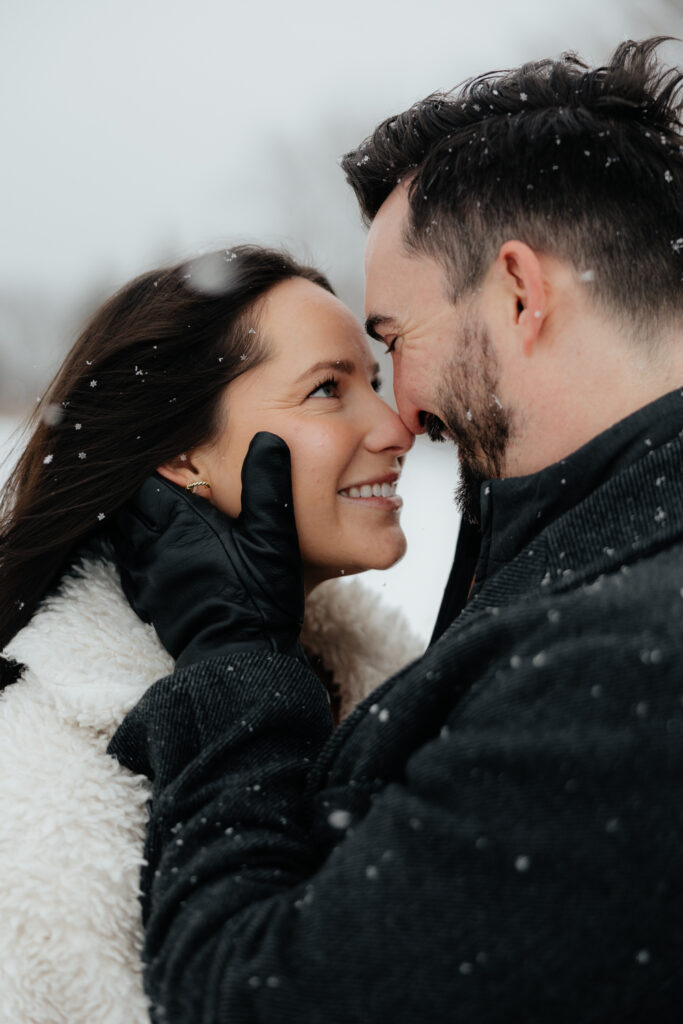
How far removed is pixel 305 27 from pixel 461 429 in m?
6.77

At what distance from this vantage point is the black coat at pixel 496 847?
867 mm

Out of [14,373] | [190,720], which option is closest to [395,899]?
[190,720]

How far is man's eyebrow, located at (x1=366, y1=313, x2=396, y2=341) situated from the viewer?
74.0 inches

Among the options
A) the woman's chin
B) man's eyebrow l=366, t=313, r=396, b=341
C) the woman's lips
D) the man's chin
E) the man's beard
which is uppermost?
man's eyebrow l=366, t=313, r=396, b=341

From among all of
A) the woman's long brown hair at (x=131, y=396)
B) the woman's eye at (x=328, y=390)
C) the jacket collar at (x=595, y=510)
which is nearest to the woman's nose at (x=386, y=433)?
the woman's eye at (x=328, y=390)

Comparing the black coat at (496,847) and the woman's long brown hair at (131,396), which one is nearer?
the black coat at (496,847)

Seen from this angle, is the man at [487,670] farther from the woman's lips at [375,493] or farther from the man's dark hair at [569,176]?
the woman's lips at [375,493]

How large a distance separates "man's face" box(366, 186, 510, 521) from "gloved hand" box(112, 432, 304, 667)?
34 cm

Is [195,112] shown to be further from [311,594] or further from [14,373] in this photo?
[311,594]

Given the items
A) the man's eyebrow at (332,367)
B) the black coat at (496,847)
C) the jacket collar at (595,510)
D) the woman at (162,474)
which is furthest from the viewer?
the man's eyebrow at (332,367)

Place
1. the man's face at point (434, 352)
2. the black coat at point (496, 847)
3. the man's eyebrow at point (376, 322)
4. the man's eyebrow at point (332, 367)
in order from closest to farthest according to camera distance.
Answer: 1. the black coat at point (496, 847)
2. the man's face at point (434, 352)
3. the man's eyebrow at point (376, 322)
4. the man's eyebrow at point (332, 367)

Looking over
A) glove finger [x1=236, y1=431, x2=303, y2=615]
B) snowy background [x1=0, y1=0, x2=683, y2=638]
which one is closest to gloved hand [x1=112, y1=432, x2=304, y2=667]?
glove finger [x1=236, y1=431, x2=303, y2=615]

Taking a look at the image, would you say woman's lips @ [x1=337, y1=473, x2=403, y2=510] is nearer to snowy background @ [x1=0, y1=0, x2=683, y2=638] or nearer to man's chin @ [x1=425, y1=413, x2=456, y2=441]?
man's chin @ [x1=425, y1=413, x2=456, y2=441]

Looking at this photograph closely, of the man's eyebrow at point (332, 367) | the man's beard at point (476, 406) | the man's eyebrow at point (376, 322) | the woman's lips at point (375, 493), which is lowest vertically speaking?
the woman's lips at point (375, 493)
